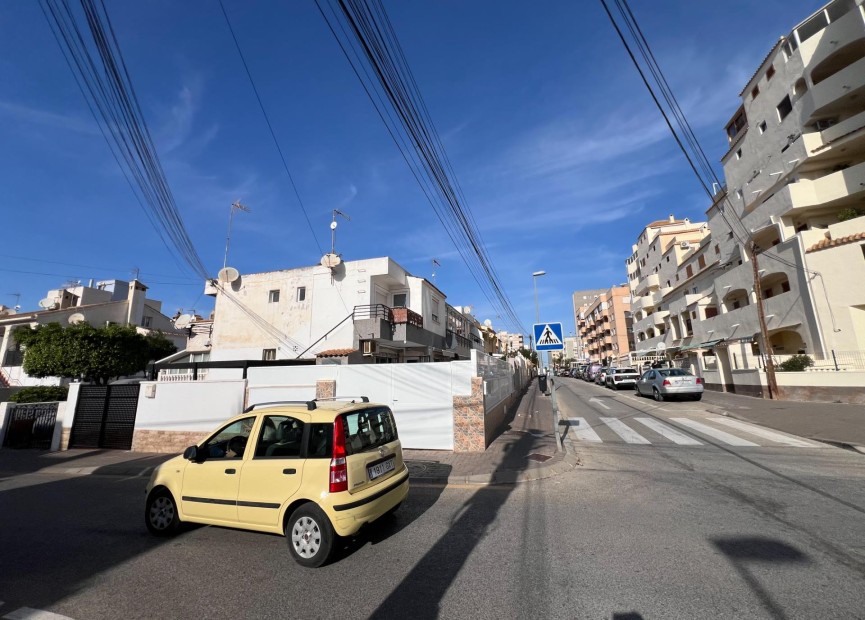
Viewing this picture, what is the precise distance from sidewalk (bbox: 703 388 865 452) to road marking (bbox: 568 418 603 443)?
488 centimetres

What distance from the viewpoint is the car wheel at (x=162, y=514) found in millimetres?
4723

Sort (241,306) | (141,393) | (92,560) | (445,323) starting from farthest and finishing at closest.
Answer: (445,323) → (241,306) → (141,393) → (92,560)

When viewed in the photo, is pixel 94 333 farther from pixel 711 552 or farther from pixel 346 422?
pixel 711 552

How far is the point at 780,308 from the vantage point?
71.3 feet

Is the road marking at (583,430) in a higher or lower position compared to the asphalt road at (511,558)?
higher

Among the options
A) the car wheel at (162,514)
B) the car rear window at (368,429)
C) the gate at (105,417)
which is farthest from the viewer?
the gate at (105,417)

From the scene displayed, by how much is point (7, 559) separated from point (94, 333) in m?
19.1

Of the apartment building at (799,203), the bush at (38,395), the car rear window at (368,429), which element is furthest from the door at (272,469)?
the apartment building at (799,203)

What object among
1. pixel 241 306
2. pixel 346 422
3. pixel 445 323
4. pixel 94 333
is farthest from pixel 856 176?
pixel 94 333

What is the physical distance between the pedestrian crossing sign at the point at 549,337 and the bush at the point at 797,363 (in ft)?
52.9

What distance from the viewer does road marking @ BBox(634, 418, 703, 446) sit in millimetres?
9114

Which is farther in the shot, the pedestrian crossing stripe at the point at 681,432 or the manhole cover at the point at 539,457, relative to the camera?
the pedestrian crossing stripe at the point at 681,432

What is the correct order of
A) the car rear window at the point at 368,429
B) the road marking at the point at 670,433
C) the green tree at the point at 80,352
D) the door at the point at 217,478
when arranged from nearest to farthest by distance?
the car rear window at the point at 368,429, the door at the point at 217,478, the road marking at the point at 670,433, the green tree at the point at 80,352

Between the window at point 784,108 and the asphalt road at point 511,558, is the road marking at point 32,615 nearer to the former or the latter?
the asphalt road at point 511,558
